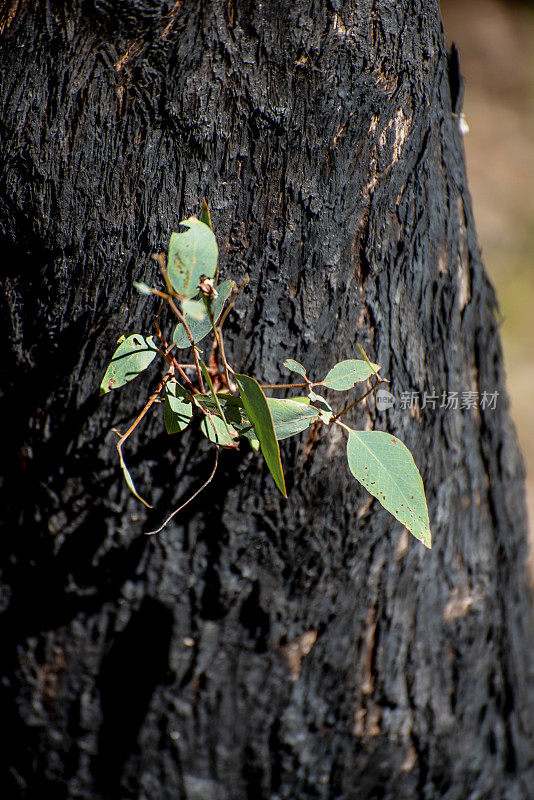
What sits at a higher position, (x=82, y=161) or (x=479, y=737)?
(x=82, y=161)

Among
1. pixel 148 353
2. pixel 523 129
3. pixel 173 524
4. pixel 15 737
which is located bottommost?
pixel 15 737

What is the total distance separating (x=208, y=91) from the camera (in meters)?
0.53

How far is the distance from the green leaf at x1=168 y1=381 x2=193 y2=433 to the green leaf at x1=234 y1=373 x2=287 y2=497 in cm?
8

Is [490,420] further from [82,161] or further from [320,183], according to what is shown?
[82,161]

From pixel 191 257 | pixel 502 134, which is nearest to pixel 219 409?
pixel 191 257

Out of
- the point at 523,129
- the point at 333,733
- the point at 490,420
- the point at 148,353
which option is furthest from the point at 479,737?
the point at 523,129

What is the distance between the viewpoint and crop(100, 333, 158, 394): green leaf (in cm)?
49

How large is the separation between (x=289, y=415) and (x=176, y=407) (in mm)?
107

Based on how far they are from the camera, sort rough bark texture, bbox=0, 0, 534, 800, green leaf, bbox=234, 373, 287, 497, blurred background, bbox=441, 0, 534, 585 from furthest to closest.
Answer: blurred background, bbox=441, 0, 534, 585, rough bark texture, bbox=0, 0, 534, 800, green leaf, bbox=234, 373, 287, 497

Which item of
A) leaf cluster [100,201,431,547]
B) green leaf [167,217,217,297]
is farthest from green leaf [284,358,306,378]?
green leaf [167,217,217,297]

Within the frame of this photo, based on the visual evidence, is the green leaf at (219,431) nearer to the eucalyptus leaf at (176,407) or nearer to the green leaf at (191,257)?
the eucalyptus leaf at (176,407)

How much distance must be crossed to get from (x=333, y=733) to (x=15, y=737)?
424mm

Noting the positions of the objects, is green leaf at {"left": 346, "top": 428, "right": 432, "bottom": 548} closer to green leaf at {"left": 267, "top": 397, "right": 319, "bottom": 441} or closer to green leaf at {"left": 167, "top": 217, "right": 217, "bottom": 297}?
green leaf at {"left": 267, "top": 397, "right": 319, "bottom": 441}

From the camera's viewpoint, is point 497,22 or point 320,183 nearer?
point 320,183
